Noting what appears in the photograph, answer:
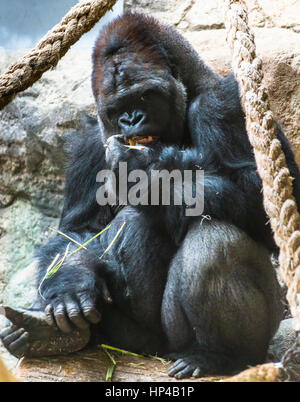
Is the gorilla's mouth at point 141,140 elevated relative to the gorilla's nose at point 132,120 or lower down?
lower down

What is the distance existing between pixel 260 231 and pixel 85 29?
1.05 meters

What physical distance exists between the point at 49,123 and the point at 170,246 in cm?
156

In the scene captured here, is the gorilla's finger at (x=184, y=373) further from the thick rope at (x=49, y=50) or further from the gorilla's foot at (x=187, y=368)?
the thick rope at (x=49, y=50)

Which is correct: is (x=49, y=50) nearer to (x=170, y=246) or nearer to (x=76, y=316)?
(x=170, y=246)

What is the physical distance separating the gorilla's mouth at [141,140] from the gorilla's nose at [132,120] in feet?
0.15

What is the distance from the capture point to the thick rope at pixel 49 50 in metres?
2.05

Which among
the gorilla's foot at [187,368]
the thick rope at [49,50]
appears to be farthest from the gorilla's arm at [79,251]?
the thick rope at [49,50]

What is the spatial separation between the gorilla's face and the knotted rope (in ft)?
1.28

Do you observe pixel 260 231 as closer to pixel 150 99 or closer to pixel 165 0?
pixel 150 99

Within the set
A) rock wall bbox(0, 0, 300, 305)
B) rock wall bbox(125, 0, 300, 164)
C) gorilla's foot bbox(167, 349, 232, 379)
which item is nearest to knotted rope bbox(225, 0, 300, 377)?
gorilla's foot bbox(167, 349, 232, 379)

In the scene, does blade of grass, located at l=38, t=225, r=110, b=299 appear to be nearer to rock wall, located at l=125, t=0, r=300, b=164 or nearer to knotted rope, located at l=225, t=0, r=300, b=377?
knotted rope, located at l=225, t=0, r=300, b=377

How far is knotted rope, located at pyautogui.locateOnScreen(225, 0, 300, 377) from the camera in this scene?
1.52 meters

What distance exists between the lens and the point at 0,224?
343 centimetres

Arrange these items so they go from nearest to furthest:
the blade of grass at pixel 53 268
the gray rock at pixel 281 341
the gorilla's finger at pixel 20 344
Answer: the gray rock at pixel 281 341 → the gorilla's finger at pixel 20 344 → the blade of grass at pixel 53 268
